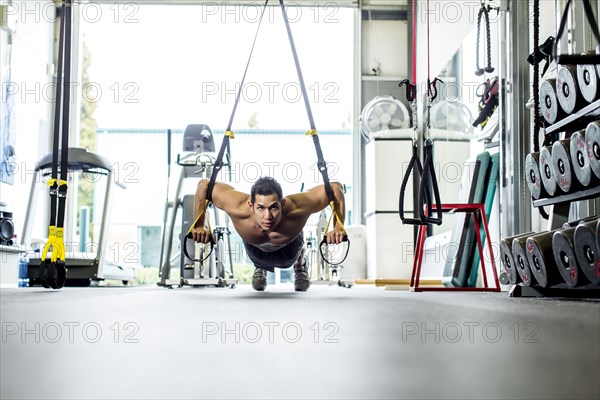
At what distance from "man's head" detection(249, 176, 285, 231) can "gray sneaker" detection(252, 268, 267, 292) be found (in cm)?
103

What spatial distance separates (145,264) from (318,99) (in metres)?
3.96

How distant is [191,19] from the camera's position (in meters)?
10.3

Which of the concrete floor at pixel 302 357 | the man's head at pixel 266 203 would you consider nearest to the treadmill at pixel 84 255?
the man's head at pixel 266 203

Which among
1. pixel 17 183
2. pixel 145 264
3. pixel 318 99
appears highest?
pixel 318 99

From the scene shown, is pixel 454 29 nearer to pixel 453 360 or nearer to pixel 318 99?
pixel 318 99

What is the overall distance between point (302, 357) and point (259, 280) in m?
3.90

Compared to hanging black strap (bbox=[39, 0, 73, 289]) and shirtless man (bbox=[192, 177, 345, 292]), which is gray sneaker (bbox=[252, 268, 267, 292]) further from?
hanging black strap (bbox=[39, 0, 73, 289])

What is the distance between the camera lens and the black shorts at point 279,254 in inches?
190

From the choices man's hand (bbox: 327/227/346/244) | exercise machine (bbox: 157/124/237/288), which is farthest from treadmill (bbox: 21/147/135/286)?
man's hand (bbox: 327/227/346/244)

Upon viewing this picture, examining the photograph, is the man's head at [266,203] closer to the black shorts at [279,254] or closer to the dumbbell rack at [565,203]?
the black shorts at [279,254]

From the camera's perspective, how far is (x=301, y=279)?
5.25m

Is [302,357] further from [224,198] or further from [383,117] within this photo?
[383,117]

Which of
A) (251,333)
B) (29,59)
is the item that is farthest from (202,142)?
(251,333)

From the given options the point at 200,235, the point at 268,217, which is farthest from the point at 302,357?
the point at 268,217
